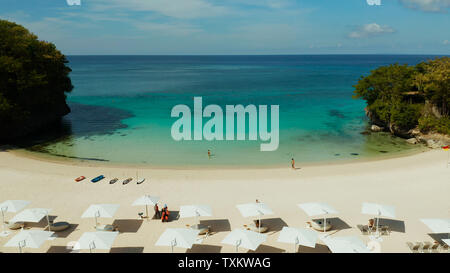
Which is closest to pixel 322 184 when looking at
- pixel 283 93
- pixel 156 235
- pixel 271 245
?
pixel 271 245

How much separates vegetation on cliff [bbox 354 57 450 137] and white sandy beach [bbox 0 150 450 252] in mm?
8409

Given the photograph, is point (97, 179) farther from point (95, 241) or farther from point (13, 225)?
point (95, 241)

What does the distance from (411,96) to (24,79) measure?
46.6 meters

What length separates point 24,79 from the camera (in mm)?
37062

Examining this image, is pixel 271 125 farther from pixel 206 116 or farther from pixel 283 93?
pixel 283 93

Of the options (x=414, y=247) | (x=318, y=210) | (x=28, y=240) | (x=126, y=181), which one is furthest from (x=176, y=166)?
(x=414, y=247)

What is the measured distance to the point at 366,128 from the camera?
4362 cm

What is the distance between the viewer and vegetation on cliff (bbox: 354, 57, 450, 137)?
34.8 meters

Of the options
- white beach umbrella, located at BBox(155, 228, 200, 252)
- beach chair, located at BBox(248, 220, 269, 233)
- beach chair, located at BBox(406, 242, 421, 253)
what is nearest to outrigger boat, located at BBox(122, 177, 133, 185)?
white beach umbrella, located at BBox(155, 228, 200, 252)

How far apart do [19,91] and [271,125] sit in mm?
32149

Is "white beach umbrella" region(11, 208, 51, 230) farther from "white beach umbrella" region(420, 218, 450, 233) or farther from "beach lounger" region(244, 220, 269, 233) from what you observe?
"white beach umbrella" region(420, 218, 450, 233)

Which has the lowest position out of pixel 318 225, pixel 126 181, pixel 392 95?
pixel 318 225

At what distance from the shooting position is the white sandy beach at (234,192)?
15289 mm

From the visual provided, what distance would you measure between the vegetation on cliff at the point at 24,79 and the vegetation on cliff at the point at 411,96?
138ft
